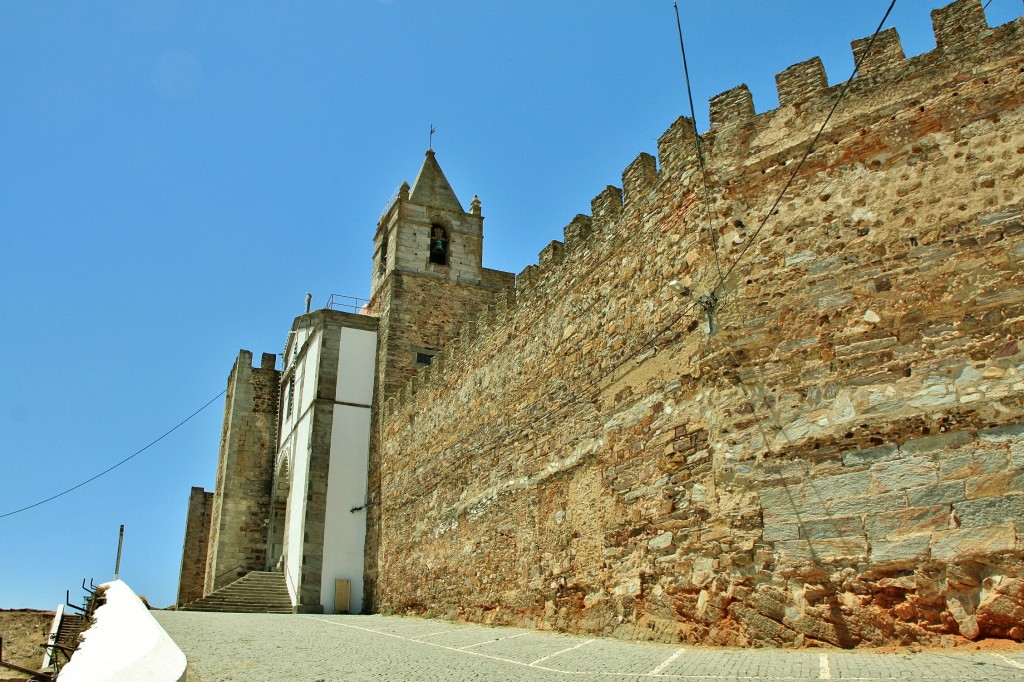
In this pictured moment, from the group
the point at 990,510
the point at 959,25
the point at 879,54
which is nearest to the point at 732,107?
the point at 879,54

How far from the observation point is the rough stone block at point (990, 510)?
5.64 m

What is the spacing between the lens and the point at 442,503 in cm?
1394

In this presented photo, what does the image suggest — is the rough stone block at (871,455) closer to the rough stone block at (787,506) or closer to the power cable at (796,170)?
the rough stone block at (787,506)

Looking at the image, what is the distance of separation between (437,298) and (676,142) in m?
12.8

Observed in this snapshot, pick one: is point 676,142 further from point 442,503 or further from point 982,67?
point 442,503

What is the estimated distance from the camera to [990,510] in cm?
573

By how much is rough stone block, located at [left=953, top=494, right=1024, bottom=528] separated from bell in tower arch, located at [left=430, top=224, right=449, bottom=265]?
1731cm

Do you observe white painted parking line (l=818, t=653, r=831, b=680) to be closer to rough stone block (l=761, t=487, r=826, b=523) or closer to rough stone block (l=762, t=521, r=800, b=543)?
rough stone block (l=762, t=521, r=800, b=543)

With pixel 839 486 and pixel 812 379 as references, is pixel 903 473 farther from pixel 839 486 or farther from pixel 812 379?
pixel 812 379

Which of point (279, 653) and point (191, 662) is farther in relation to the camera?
point (279, 653)

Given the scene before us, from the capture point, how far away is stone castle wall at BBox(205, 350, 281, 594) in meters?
23.7

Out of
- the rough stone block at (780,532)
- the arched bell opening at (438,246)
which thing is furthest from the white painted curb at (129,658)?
the arched bell opening at (438,246)

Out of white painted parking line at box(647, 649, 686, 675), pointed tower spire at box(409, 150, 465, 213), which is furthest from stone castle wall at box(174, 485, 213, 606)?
white painted parking line at box(647, 649, 686, 675)

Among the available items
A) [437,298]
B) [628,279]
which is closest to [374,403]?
[437,298]
